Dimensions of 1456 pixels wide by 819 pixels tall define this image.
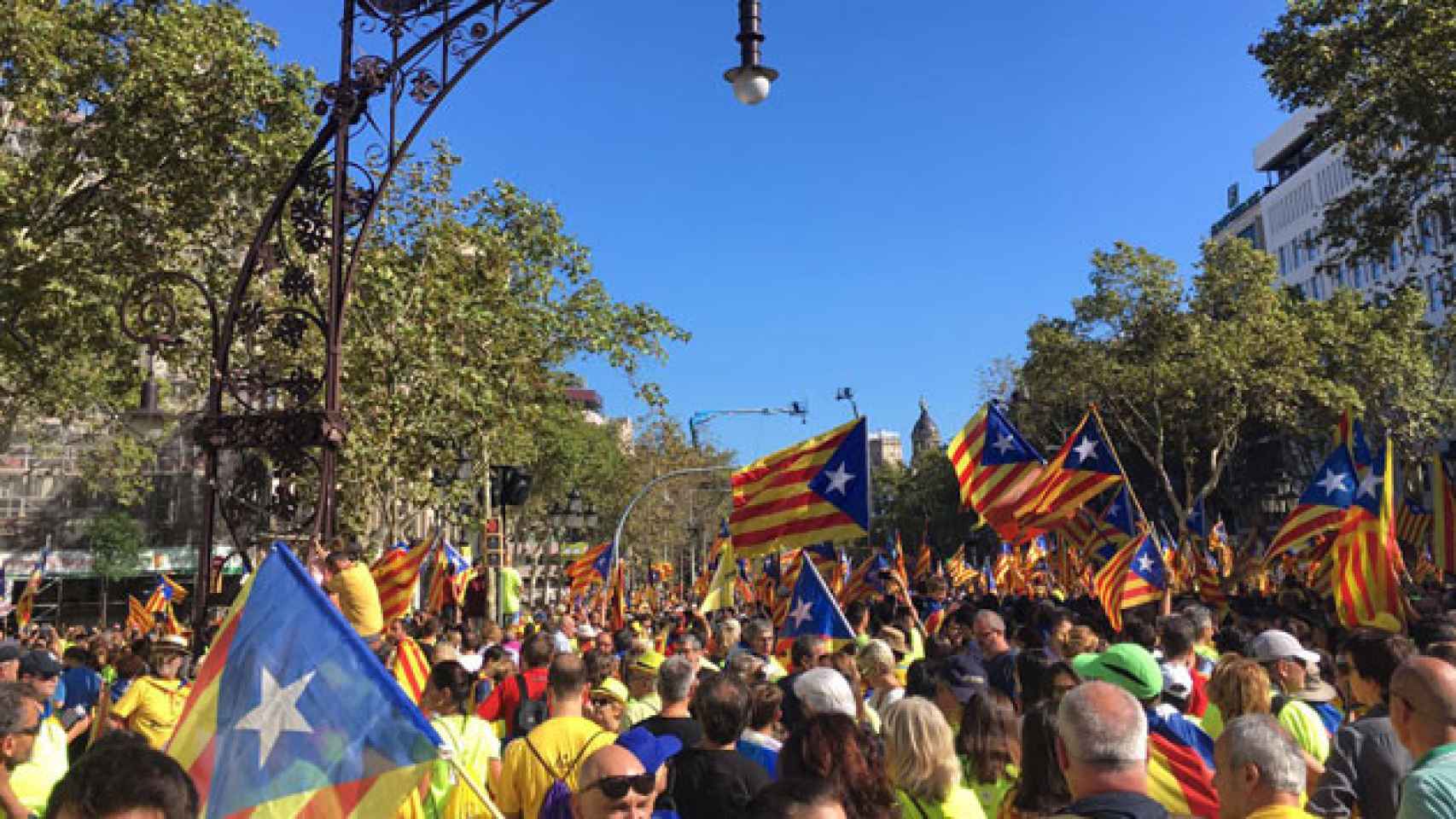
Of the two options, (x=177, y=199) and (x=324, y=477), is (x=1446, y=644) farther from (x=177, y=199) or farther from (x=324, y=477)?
(x=177, y=199)

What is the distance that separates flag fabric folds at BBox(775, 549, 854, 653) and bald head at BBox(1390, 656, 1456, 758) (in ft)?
14.6

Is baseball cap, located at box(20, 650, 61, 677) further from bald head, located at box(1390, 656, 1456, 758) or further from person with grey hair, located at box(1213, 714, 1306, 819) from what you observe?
bald head, located at box(1390, 656, 1456, 758)

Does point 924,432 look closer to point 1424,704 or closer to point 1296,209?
point 1296,209

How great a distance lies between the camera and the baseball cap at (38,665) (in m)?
7.51

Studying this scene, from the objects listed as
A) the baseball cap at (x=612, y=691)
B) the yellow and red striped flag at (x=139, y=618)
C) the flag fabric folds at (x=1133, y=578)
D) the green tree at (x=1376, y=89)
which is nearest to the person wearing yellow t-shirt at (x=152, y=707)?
the baseball cap at (x=612, y=691)

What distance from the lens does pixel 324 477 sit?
800 cm

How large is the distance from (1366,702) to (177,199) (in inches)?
585

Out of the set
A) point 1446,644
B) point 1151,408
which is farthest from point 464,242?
point 1151,408

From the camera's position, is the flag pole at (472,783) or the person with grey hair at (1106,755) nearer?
the flag pole at (472,783)

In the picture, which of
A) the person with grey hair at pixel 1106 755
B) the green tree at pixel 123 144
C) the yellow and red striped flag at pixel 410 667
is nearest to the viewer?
the person with grey hair at pixel 1106 755

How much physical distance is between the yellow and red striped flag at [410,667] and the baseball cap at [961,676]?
3.53 metres

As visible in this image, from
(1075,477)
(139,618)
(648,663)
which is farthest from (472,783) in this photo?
(139,618)

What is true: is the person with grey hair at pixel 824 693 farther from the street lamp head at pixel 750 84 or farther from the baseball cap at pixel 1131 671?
the street lamp head at pixel 750 84

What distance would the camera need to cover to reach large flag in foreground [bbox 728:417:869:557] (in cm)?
1041
